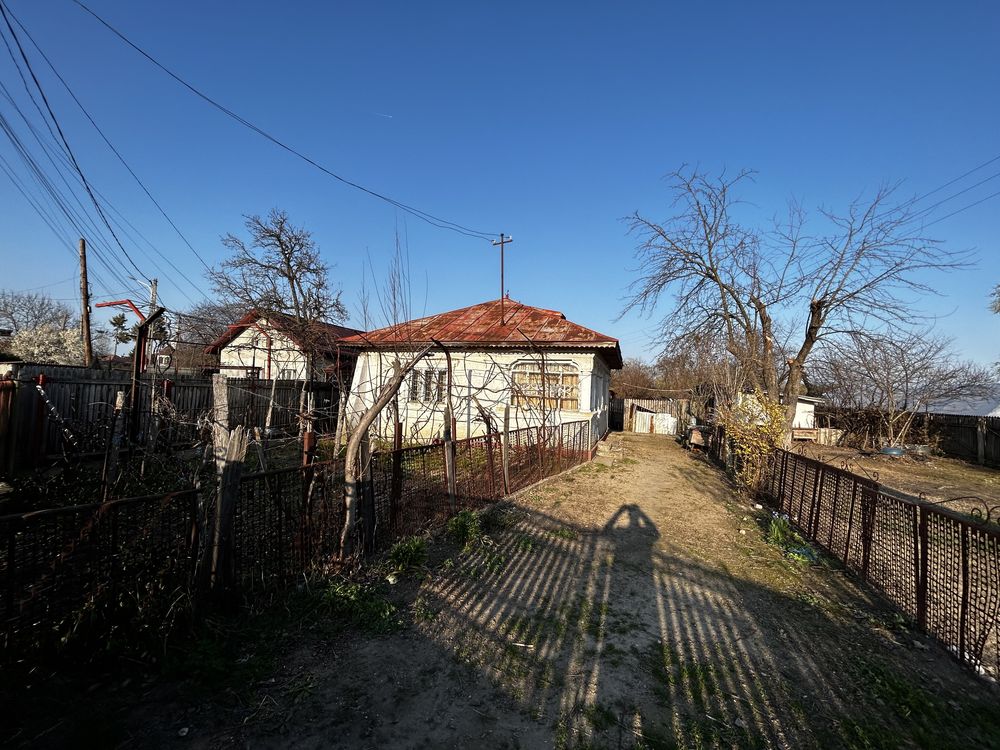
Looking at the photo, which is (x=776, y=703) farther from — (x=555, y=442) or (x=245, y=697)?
(x=555, y=442)

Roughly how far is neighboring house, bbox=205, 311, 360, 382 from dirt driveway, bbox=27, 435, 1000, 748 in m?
9.24

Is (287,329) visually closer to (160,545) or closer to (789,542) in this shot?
(160,545)

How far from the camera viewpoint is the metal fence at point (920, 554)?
3389mm

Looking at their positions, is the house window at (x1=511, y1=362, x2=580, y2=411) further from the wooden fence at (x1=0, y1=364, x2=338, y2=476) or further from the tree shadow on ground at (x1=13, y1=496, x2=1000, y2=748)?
the tree shadow on ground at (x1=13, y1=496, x2=1000, y2=748)

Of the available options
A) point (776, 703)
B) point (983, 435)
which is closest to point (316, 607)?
point (776, 703)

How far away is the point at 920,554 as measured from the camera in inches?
158

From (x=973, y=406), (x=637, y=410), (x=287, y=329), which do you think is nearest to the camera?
(x=287, y=329)

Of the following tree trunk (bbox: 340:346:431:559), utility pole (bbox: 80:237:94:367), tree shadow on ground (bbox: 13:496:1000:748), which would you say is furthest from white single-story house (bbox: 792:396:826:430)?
utility pole (bbox: 80:237:94:367)

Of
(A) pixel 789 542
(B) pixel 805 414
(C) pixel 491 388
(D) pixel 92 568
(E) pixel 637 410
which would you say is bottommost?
(A) pixel 789 542

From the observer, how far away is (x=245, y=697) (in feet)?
8.59

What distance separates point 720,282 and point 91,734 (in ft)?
58.8

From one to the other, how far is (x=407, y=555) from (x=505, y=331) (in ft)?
35.1

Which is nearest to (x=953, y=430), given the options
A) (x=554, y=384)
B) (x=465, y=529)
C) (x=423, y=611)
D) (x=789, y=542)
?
(x=554, y=384)

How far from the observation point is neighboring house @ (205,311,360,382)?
15734 millimetres
